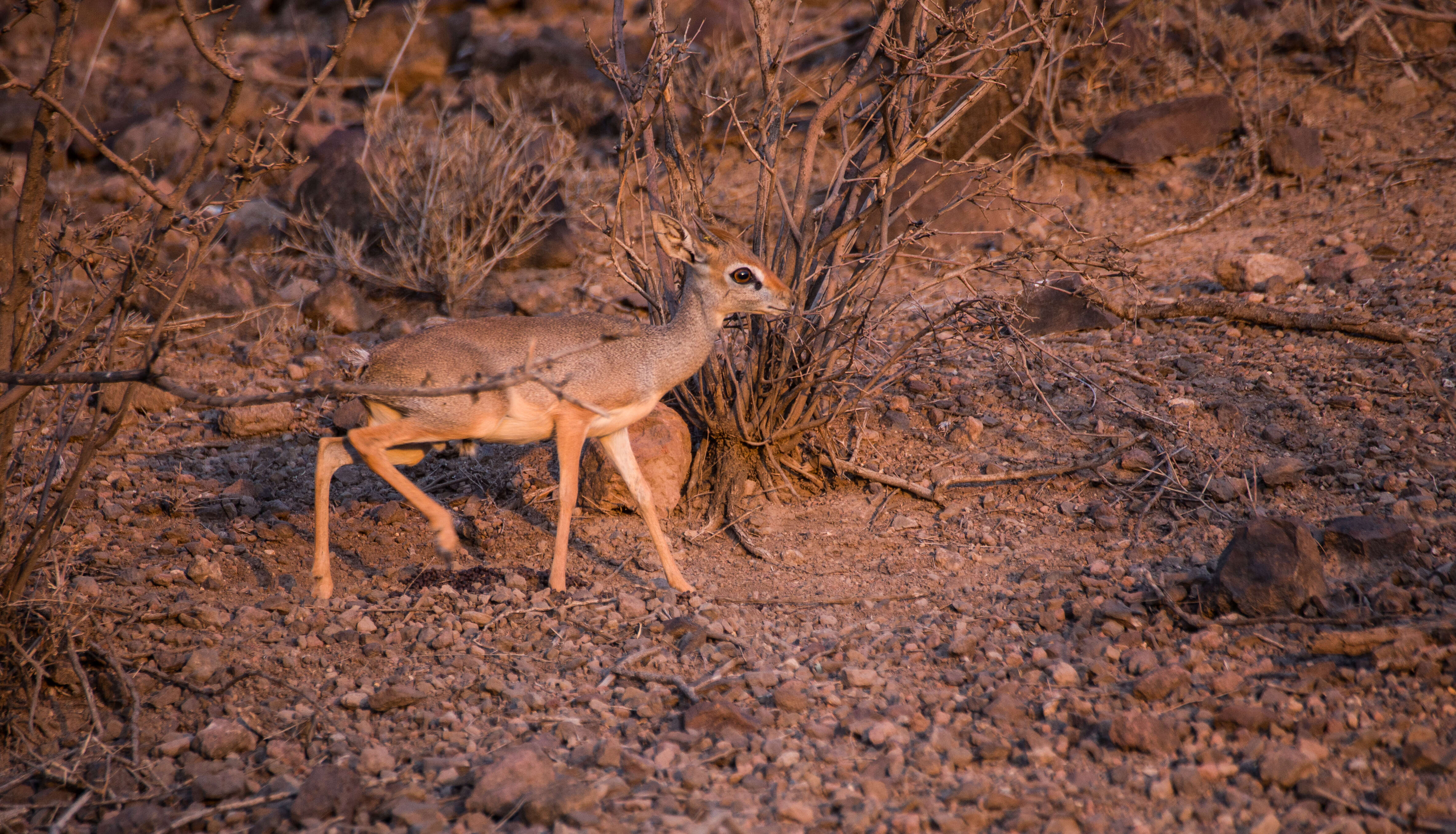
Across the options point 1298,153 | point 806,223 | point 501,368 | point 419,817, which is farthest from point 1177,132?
point 419,817

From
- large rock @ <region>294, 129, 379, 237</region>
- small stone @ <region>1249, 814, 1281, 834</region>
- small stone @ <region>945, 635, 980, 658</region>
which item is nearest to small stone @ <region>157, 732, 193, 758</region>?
small stone @ <region>945, 635, 980, 658</region>

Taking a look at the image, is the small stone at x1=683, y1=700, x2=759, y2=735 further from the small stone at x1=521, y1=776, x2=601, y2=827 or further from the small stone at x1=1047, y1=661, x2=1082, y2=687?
the small stone at x1=1047, y1=661, x2=1082, y2=687

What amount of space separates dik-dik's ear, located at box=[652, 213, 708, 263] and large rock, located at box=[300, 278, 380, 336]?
15.5 ft

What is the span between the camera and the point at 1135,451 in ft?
20.6

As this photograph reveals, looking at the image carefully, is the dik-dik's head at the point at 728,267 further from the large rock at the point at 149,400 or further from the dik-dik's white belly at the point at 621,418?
the large rock at the point at 149,400

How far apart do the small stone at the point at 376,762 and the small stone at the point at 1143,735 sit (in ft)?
8.75

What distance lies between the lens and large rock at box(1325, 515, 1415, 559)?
4.97 metres

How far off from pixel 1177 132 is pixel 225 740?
9.77m

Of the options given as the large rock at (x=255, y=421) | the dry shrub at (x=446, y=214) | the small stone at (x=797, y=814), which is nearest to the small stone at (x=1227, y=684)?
the small stone at (x=797, y=814)

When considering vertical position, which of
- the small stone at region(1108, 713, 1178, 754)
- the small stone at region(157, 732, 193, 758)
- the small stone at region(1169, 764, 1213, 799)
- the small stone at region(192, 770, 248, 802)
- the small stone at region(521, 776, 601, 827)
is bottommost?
the small stone at region(157, 732, 193, 758)

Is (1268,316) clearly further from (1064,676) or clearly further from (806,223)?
(1064,676)

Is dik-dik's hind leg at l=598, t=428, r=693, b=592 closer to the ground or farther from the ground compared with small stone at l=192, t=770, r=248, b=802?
closer to the ground

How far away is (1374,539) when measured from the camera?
196 inches

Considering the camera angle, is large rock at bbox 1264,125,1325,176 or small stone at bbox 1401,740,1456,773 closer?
small stone at bbox 1401,740,1456,773
